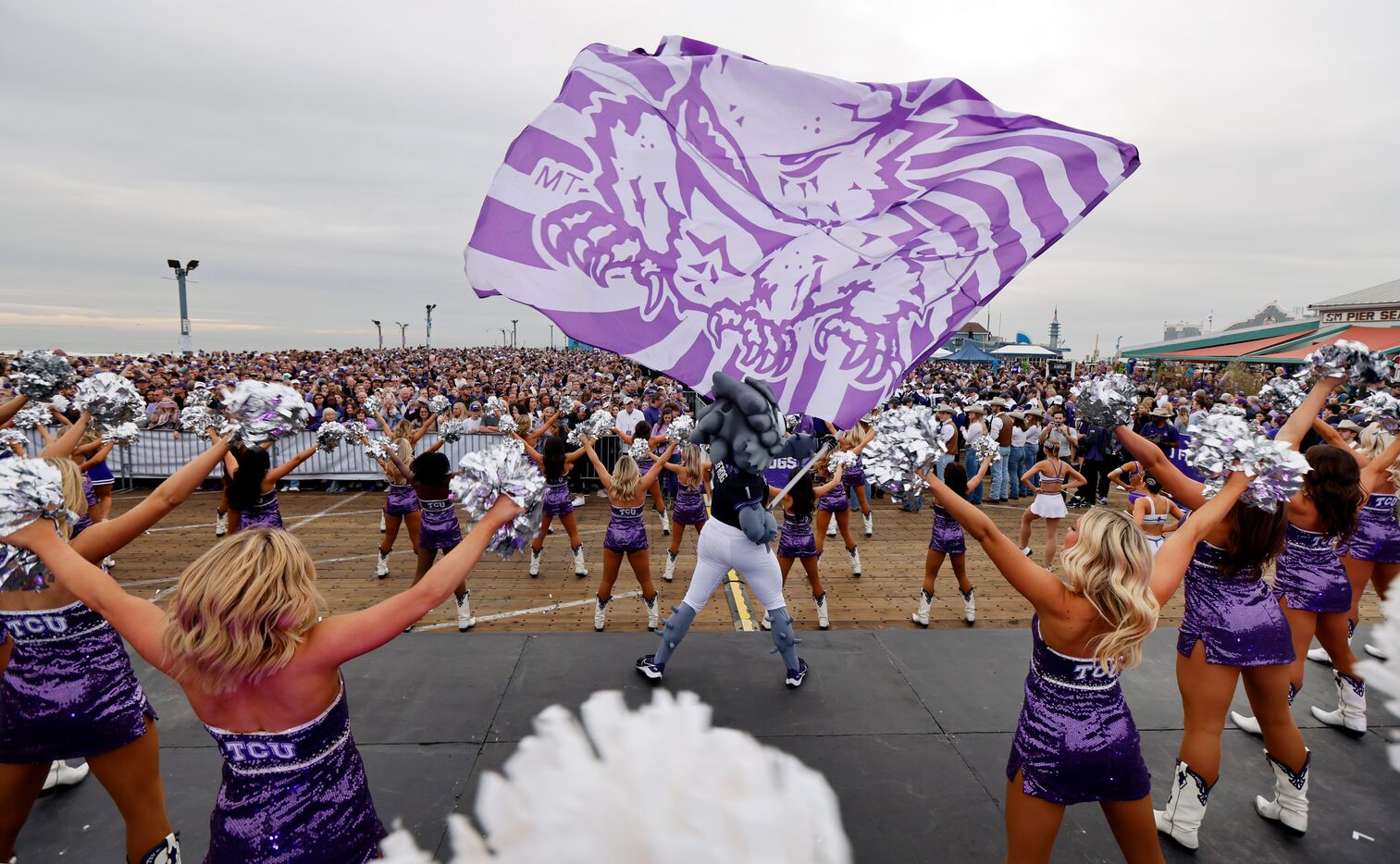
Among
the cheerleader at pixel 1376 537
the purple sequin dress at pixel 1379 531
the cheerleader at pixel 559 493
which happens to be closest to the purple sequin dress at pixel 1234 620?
the cheerleader at pixel 1376 537

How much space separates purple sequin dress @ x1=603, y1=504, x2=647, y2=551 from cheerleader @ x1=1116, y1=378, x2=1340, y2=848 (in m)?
4.27

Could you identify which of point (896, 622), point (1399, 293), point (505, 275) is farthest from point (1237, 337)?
point (505, 275)

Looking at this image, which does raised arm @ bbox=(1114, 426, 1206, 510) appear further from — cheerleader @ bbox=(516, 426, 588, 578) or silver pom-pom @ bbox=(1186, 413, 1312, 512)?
cheerleader @ bbox=(516, 426, 588, 578)

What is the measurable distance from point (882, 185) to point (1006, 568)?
2.78 m

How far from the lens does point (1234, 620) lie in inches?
137

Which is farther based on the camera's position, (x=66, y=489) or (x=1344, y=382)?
(x=1344, y=382)

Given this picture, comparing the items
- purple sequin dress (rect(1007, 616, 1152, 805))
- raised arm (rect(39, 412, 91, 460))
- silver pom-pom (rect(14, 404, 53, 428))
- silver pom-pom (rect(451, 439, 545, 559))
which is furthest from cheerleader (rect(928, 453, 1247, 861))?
silver pom-pom (rect(14, 404, 53, 428))

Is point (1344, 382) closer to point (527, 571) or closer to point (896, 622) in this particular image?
point (896, 622)

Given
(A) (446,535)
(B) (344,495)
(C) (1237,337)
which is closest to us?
(A) (446,535)

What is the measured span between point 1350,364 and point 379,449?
8.21 m

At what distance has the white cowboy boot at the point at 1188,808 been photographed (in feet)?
11.4

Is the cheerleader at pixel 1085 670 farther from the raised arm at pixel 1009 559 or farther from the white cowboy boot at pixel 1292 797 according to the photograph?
the white cowboy boot at pixel 1292 797

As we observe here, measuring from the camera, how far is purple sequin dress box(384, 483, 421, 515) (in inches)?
308

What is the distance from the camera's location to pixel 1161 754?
14.3ft
